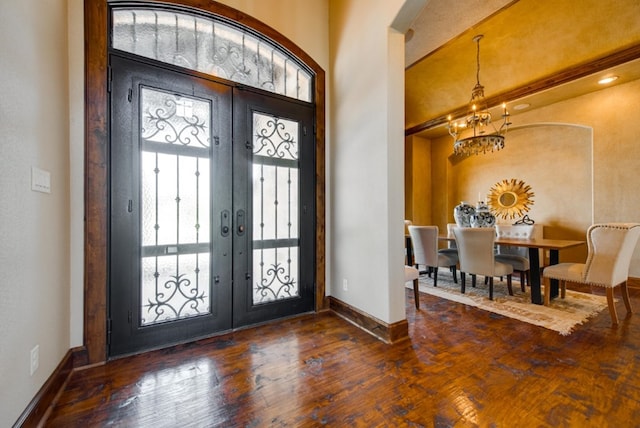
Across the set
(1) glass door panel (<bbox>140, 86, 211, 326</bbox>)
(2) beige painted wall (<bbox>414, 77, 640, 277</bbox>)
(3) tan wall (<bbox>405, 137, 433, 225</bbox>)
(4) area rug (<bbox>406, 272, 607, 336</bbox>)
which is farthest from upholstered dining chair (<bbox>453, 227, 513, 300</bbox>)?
(1) glass door panel (<bbox>140, 86, 211, 326</bbox>)

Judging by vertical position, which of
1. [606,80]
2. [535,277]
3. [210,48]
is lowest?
[535,277]

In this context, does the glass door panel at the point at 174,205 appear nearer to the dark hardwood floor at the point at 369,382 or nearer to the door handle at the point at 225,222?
the door handle at the point at 225,222

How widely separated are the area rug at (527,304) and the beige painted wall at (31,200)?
12.6ft

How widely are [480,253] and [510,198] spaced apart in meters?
2.99

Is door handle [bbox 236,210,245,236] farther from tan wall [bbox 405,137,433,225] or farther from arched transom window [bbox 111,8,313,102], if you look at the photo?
tan wall [bbox 405,137,433,225]

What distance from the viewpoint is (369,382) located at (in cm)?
171

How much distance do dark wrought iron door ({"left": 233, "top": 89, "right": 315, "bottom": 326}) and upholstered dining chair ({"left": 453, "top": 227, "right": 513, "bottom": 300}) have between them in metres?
2.10

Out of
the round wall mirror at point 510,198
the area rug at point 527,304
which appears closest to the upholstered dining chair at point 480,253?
the area rug at point 527,304

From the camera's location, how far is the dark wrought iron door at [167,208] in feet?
6.66

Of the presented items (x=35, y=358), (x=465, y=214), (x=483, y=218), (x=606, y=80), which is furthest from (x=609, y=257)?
(x=35, y=358)

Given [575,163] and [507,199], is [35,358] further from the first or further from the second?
[575,163]

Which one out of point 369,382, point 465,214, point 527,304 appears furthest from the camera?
point 465,214

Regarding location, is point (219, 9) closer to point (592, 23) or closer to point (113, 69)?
point (113, 69)

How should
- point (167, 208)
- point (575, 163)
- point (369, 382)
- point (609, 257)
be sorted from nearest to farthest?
point (369, 382) → point (167, 208) → point (609, 257) → point (575, 163)
